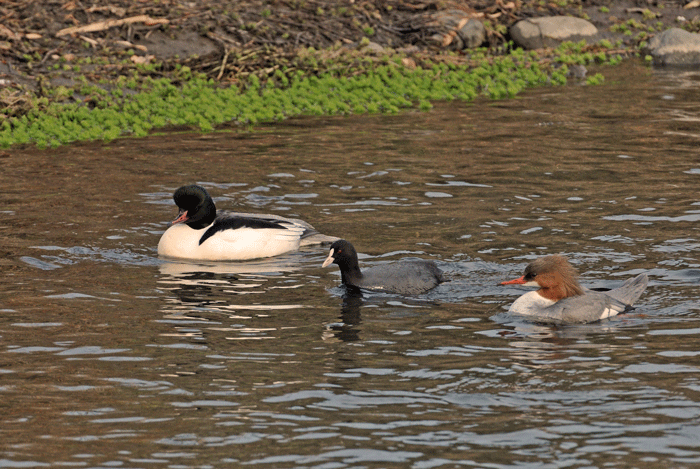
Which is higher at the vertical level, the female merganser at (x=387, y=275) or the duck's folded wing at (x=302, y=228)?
the duck's folded wing at (x=302, y=228)

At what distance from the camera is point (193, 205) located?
1306cm

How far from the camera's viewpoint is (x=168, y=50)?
Answer: 2389 cm

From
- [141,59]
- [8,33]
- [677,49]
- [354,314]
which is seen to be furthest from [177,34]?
[354,314]

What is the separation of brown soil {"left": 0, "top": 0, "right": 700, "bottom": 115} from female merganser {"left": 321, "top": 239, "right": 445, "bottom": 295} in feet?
35.0

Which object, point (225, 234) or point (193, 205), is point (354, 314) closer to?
point (225, 234)

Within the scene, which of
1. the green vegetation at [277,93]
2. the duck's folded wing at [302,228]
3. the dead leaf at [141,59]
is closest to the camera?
the duck's folded wing at [302,228]

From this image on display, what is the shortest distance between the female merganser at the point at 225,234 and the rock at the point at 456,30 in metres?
15.5

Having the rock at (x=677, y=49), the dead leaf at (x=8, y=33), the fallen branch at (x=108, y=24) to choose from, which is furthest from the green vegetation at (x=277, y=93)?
the rock at (x=677, y=49)

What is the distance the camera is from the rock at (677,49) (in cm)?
2806

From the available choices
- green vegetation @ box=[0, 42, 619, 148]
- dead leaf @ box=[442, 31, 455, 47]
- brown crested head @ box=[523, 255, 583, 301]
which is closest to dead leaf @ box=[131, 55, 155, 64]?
green vegetation @ box=[0, 42, 619, 148]

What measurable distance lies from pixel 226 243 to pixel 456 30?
16692 mm

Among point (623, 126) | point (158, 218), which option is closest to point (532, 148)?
point (623, 126)

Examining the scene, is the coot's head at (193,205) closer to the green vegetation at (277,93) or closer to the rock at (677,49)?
the green vegetation at (277,93)

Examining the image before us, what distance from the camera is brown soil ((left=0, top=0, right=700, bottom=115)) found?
22312 millimetres
